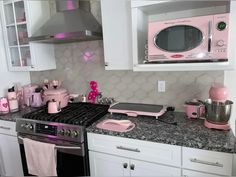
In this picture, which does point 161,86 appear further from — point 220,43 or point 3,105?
point 3,105

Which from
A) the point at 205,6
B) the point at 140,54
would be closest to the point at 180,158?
the point at 140,54

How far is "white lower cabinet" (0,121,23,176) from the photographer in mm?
2000

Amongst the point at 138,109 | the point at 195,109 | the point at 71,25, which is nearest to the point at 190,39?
the point at 195,109

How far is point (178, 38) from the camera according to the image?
1.39m

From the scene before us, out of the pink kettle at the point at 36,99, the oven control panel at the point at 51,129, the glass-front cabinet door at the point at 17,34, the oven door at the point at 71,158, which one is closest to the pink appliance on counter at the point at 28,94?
the pink kettle at the point at 36,99

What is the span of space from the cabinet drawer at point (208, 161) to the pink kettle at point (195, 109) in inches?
18.2

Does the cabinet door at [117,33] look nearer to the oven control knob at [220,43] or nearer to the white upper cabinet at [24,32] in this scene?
the oven control knob at [220,43]

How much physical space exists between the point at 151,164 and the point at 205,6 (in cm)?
134

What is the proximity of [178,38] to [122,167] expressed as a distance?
1.09 meters

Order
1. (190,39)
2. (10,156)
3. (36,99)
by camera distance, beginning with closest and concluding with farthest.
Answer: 1. (190,39)
2. (10,156)
3. (36,99)

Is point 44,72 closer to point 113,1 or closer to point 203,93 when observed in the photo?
point 113,1

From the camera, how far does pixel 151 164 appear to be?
1400 millimetres

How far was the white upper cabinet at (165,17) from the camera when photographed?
52.7 inches

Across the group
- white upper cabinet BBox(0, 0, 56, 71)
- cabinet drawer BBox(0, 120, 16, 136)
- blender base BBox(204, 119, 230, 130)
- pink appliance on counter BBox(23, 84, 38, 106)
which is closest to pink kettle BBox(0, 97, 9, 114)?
cabinet drawer BBox(0, 120, 16, 136)
